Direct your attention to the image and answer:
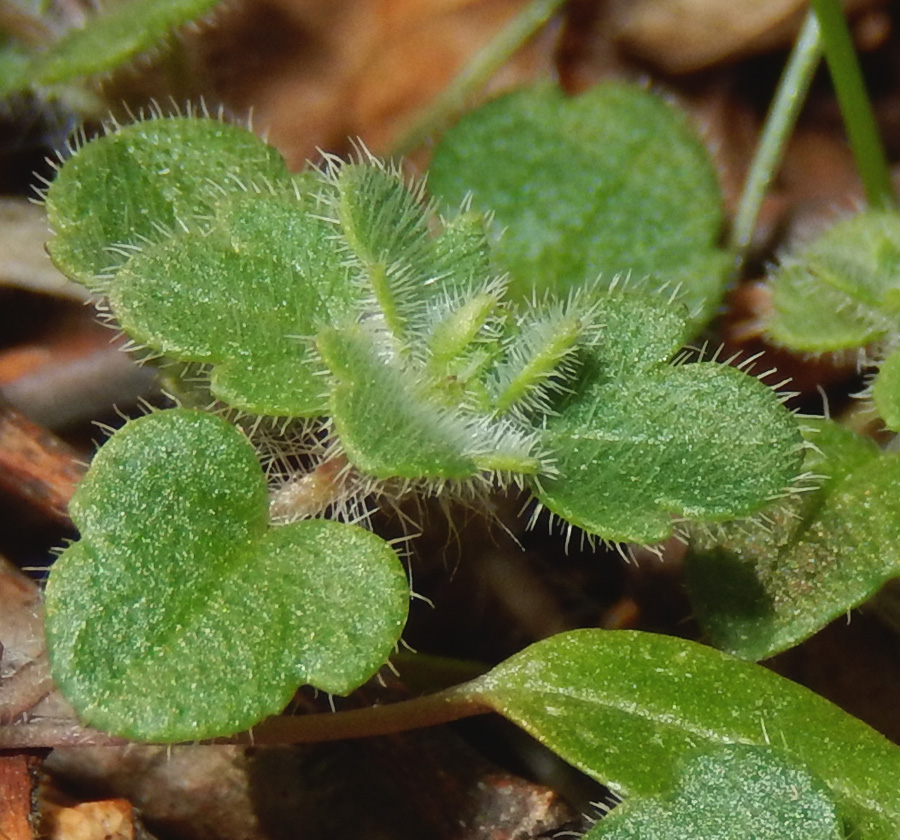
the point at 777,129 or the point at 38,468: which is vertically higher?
the point at 777,129

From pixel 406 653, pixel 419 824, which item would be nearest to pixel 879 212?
pixel 406 653

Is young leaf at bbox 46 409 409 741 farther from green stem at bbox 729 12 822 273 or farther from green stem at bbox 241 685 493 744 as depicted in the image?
green stem at bbox 729 12 822 273

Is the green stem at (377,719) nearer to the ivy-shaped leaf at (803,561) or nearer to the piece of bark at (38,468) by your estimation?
the ivy-shaped leaf at (803,561)

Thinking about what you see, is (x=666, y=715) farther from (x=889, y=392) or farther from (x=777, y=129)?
(x=777, y=129)

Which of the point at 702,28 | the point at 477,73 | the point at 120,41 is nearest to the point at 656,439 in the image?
the point at 120,41

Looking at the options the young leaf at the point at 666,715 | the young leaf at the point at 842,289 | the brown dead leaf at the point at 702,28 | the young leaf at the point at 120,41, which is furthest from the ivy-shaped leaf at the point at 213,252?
the brown dead leaf at the point at 702,28

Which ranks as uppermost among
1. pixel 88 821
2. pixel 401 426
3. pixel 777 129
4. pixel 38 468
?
pixel 777 129
